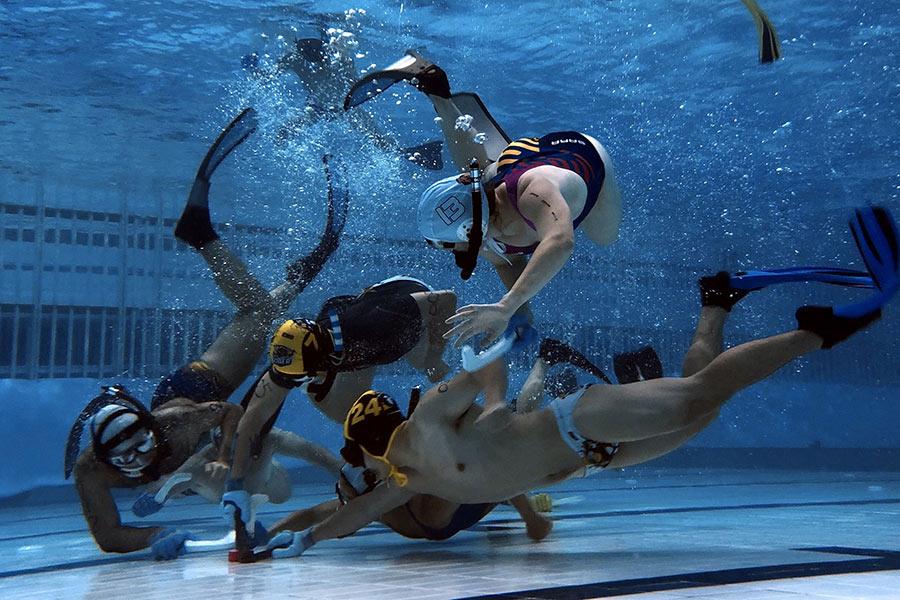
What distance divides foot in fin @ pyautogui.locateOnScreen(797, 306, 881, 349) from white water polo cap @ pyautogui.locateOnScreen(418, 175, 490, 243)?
5.45ft

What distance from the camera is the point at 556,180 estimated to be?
4.46 m

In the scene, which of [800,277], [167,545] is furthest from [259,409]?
[800,277]

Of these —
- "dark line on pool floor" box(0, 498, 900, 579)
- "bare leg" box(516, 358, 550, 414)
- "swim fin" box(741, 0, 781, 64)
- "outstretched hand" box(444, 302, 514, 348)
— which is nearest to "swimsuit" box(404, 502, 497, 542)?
"dark line on pool floor" box(0, 498, 900, 579)

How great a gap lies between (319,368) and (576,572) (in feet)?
7.21

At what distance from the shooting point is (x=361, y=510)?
5.21 m

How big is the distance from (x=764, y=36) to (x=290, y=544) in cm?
517

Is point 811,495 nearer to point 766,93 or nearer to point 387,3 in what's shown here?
point 387,3

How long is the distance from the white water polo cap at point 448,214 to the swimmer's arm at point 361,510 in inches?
63.6

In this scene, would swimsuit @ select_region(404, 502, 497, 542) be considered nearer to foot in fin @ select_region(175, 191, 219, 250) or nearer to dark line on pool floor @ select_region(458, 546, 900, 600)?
dark line on pool floor @ select_region(458, 546, 900, 600)

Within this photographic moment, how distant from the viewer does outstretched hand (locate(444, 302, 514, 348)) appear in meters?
3.54

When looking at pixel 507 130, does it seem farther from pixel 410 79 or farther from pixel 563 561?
pixel 563 561

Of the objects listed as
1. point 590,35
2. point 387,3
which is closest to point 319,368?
point 387,3

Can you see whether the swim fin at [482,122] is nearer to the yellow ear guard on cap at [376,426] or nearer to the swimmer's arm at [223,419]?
the yellow ear guard on cap at [376,426]

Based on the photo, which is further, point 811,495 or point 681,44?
point 681,44
